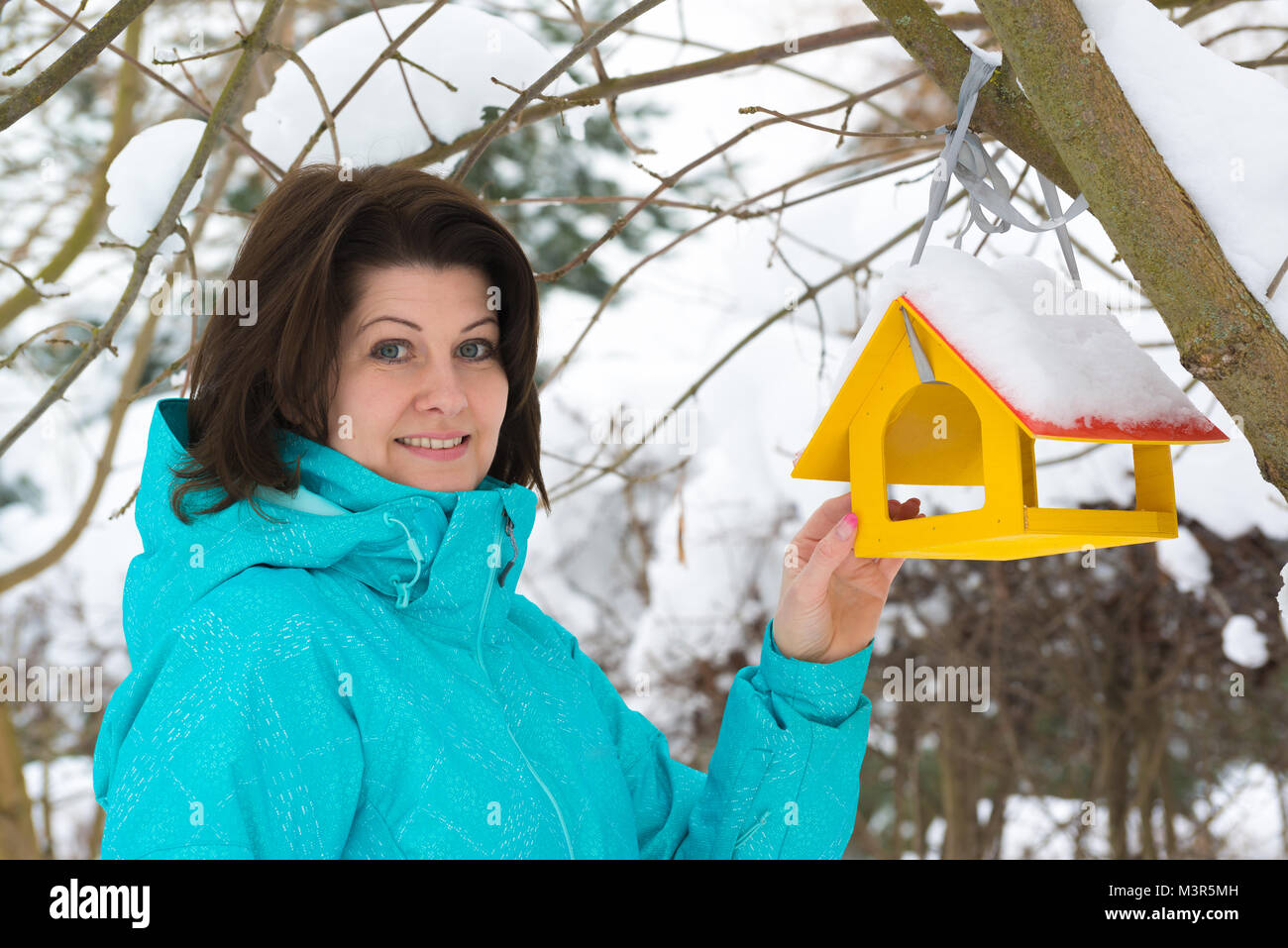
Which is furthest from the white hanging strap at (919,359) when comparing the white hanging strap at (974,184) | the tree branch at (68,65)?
the tree branch at (68,65)

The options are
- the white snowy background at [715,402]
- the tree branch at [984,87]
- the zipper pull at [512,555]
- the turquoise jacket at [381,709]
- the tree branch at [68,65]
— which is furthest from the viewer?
the white snowy background at [715,402]

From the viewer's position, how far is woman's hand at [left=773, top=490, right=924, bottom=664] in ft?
5.22

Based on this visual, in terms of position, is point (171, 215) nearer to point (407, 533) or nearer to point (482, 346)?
point (482, 346)

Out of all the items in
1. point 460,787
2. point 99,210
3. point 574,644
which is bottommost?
point 460,787

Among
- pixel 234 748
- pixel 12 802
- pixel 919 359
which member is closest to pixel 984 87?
pixel 919 359

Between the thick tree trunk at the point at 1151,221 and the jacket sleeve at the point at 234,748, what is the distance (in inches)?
37.7

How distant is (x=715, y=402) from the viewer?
451cm

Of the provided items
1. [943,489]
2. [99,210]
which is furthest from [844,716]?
[99,210]

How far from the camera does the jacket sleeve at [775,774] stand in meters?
1.65

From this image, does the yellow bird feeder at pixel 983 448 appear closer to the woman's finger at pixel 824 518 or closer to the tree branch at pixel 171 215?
the woman's finger at pixel 824 518
